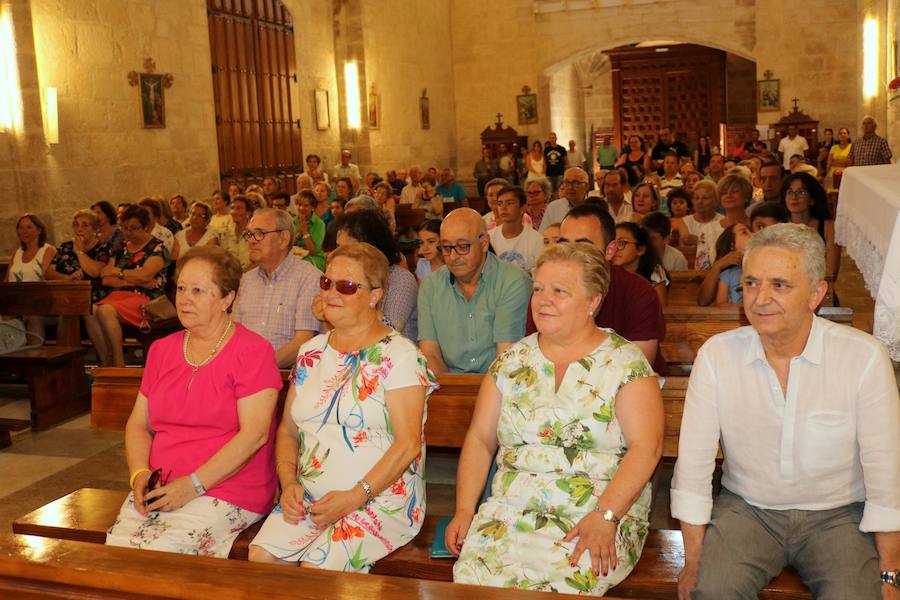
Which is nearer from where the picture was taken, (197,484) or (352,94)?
(197,484)

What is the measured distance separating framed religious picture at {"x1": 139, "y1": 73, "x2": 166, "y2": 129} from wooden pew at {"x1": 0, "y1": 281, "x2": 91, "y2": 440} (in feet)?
18.1

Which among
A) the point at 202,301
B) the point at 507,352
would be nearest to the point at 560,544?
the point at 507,352

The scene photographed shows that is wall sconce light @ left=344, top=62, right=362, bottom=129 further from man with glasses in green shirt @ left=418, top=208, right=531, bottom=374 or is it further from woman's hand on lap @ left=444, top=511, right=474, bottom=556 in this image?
woman's hand on lap @ left=444, top=511, right=474, bottom=556

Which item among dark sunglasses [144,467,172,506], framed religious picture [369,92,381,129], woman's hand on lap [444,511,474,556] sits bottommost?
woman's hand on lap [444,511,474,556]

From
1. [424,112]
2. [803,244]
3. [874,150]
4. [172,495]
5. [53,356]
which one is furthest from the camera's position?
[424,112]

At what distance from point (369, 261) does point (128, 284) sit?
157 inches

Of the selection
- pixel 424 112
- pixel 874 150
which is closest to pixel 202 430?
pixel 874 150

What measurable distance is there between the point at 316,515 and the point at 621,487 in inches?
33.8

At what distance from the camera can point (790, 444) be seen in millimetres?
2322

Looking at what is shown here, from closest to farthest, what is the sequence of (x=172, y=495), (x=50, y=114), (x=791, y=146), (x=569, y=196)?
(x=172, y=495), (x=569, y=196), (x=50, y=114), (x=791, y=146)

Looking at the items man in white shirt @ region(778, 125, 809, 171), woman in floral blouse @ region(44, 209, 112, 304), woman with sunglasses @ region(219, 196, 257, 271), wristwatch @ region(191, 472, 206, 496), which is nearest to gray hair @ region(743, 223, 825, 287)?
wristwatch @ region(191, 472, 206, 496)

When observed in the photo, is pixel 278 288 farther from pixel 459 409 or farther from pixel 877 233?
pixel 877 233

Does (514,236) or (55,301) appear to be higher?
(514,236)

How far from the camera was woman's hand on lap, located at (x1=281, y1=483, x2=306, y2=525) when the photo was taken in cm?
278
